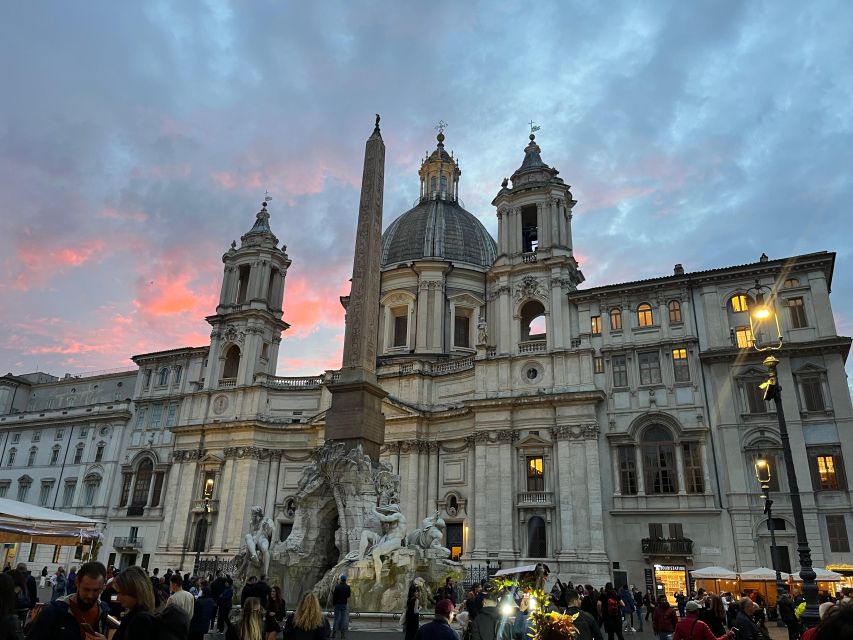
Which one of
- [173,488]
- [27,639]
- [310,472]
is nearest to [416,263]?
[173,488]

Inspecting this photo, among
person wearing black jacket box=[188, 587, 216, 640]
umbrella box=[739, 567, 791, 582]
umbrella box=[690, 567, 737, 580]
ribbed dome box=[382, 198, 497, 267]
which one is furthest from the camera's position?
ribbed dome box=[382, 198, 497, 267]

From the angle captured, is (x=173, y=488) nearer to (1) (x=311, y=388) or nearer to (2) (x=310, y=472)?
(1) (x=311, y=388)

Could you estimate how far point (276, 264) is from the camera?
53625 mm

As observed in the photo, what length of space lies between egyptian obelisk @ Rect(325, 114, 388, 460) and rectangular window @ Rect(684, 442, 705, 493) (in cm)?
1879

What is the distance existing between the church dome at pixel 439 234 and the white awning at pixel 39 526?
33375 millimetres

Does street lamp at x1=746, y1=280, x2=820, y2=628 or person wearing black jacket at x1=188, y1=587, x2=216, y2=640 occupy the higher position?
street lamp at x1=746, y1=280, x2=820, y2=628

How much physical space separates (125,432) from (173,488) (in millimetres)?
8008

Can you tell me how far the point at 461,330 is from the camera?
49719mm

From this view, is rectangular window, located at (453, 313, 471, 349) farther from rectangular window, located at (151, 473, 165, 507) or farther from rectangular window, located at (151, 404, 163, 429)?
rectangular window, located at (151, 473, 165, 507)

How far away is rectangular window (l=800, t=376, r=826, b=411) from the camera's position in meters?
32.7

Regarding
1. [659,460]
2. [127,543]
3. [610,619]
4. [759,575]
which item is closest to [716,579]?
[759,575]

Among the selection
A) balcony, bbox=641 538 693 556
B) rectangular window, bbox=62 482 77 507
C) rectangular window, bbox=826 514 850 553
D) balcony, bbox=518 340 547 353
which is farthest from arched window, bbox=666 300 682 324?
rectangular window, bbox=62 482 77 507

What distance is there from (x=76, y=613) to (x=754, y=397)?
35.8 metres

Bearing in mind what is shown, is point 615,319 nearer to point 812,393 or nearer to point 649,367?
point 649,367
